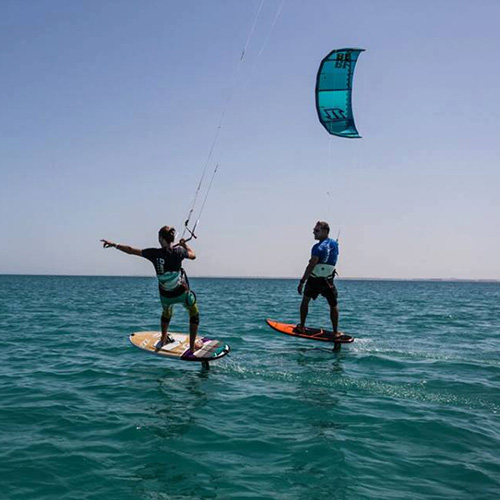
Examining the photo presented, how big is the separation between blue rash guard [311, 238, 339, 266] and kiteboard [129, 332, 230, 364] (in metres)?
3.26

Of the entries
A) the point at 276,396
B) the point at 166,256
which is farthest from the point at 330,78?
the point at 276,396

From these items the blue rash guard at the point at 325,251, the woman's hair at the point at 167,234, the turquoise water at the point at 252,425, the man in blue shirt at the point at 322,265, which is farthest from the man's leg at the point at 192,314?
the blue rash guard at the point at 325,251

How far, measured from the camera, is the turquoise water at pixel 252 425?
16.4 feet

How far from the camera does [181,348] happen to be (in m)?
10.5

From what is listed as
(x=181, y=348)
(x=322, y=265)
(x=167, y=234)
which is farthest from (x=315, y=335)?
(x=167, y=234)

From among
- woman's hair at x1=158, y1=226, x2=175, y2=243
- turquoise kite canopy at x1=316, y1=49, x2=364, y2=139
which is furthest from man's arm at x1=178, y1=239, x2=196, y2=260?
turquoise kite canopy at x1=316, y1=49, x2=364, y2=139

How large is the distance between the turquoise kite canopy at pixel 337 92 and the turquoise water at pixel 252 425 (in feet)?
21.6

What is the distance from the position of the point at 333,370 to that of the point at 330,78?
8.69 meters

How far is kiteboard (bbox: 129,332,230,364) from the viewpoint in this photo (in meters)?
9.80

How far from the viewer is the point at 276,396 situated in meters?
8.07

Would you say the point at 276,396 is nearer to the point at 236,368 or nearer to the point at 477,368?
the point at 236,368

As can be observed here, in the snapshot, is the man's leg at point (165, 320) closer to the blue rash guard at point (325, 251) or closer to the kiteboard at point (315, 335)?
the kiteboard at point (315, 335)

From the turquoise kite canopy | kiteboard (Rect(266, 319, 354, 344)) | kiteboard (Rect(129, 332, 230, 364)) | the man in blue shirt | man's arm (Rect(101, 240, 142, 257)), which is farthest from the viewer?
the turquoise kite canopy

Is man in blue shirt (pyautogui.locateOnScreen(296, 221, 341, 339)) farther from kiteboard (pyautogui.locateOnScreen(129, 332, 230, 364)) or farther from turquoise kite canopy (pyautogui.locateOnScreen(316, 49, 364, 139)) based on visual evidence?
turquoise kite canopy (pyautogui.locateOnScreen(316, 49, 364, 139))
